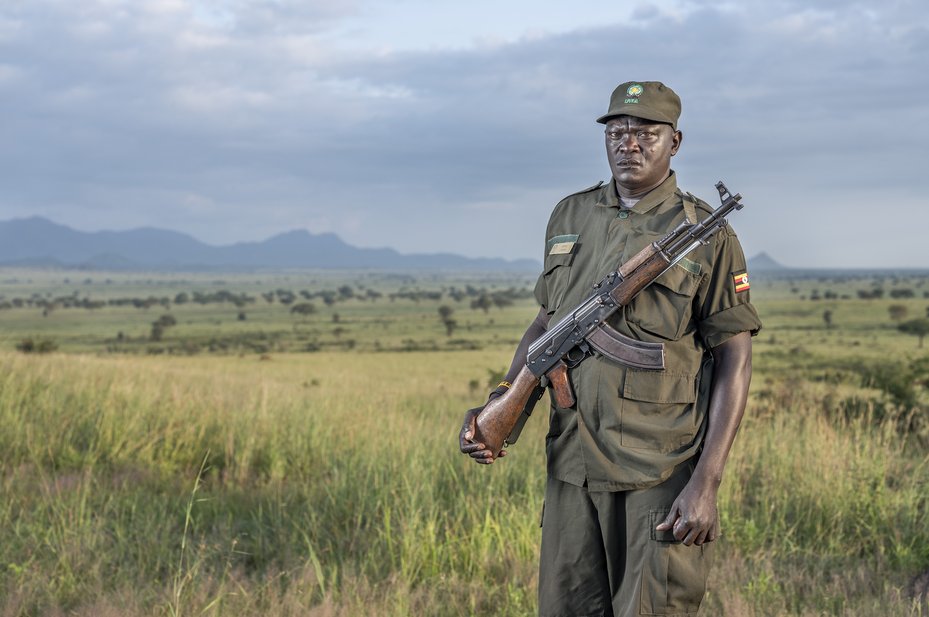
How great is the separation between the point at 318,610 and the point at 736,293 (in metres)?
2.96

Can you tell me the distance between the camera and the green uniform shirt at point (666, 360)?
9.62 feet

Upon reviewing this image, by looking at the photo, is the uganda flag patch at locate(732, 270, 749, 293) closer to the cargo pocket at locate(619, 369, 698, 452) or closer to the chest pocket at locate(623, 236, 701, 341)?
the chest pocket at locate(623, 236, 701, 341)

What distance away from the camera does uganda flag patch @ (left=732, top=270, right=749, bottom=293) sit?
2.94 meters

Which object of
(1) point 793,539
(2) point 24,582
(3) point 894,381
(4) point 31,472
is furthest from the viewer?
(3) point 894,381

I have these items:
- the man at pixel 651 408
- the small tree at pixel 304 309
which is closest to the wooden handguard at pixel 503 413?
the man at pixel 651 408

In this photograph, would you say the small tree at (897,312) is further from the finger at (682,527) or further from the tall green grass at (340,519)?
the finger at (682,527)

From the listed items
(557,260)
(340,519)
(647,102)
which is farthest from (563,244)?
(340,519)

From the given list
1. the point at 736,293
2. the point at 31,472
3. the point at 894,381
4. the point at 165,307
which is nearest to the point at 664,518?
the point at 736,293

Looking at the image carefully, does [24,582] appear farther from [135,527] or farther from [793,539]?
[793,539]

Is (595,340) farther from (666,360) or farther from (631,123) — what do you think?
(631,123)

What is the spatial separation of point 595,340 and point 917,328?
47.0m

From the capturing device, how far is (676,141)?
123 inches

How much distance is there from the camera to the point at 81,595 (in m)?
5.31

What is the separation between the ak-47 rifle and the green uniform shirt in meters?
0.05
